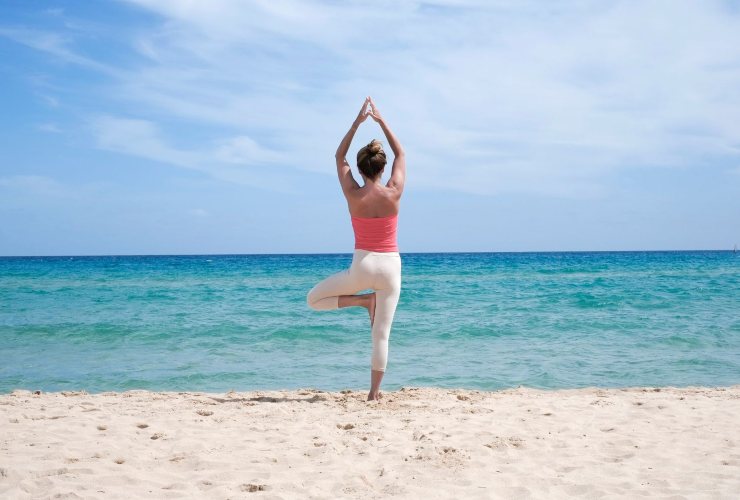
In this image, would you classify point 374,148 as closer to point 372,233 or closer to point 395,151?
point 395,151

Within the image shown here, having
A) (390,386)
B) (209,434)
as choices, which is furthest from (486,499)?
(390,386)

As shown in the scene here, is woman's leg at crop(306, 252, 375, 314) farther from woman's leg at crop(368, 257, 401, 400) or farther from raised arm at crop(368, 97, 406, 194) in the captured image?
raised arm at crop(368, 97, 406, 194)

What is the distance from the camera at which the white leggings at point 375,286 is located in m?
5.58

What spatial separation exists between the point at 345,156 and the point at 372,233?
0.77 m

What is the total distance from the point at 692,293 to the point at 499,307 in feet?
23.9

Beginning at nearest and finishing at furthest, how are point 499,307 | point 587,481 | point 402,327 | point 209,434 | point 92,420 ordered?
point 587,481
point 209,434
point 92,420
point 402,327
point 499,307

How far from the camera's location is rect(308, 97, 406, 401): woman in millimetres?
5566

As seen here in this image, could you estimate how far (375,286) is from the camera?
566cm

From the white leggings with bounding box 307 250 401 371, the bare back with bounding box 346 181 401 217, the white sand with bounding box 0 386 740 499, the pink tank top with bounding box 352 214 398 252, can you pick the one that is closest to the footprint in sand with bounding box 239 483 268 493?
the white sand with bounding box 0 386 740 499

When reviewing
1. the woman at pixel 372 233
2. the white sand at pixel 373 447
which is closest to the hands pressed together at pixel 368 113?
the woman at pixel 372 233

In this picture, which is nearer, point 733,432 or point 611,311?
point 733,432

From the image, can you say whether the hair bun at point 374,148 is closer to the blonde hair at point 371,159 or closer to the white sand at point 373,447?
the blonde hair at point 371,159

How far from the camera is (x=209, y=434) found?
4.86 metres

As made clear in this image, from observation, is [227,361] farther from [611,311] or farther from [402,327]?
[611,311]
